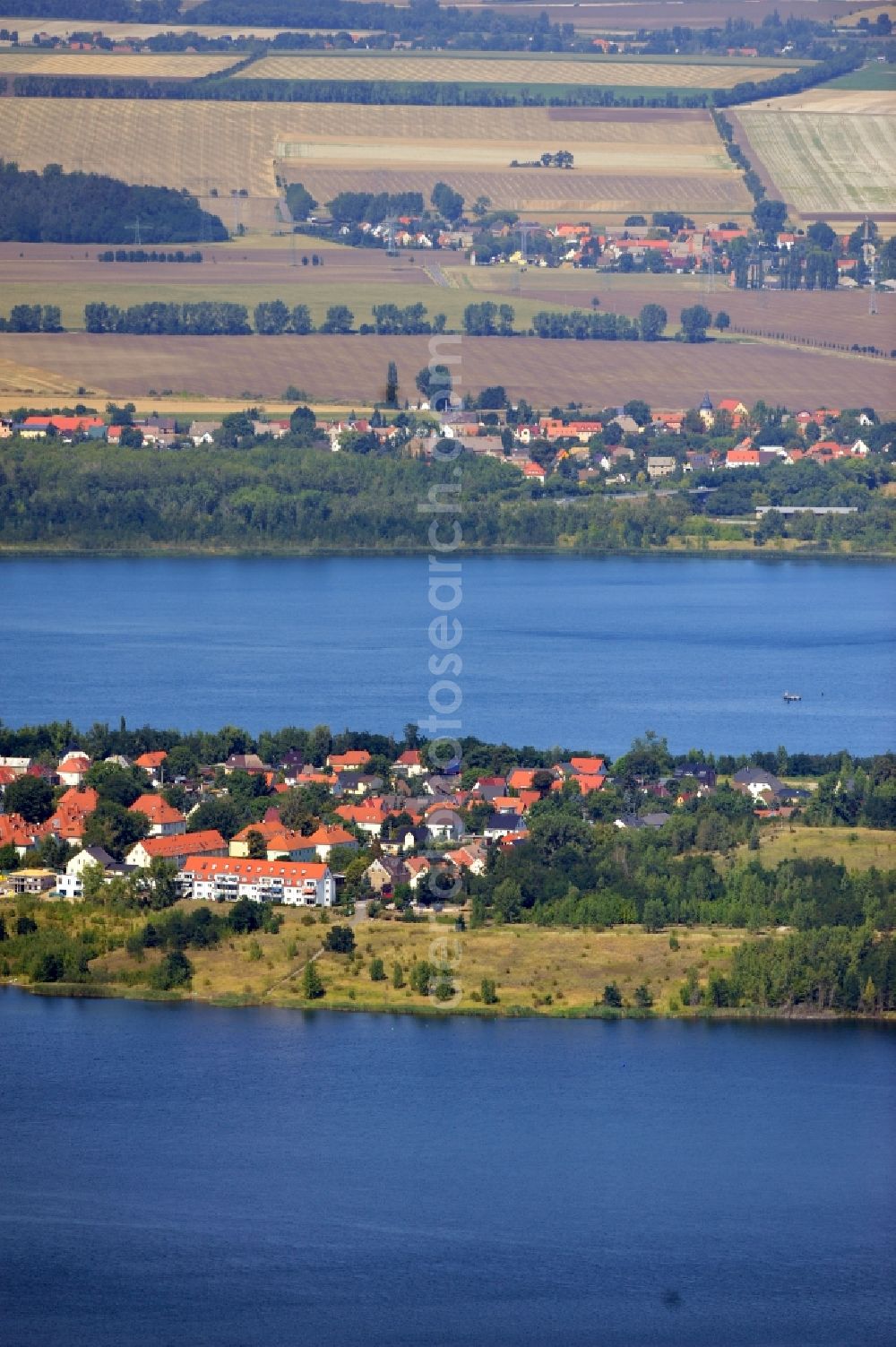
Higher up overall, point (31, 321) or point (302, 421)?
point (31, 321)

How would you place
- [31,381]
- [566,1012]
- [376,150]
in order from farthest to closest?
[376,150]
[31,381]
[566,1012]

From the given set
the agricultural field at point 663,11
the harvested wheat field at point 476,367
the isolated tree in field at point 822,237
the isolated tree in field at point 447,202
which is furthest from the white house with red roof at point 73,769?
the agricultural field at point 663,11

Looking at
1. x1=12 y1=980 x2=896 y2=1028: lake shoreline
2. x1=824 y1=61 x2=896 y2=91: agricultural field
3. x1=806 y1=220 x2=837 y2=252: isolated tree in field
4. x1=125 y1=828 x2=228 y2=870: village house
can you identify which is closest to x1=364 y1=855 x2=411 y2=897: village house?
x1=125 y1=828 x2=228 y2=870: village house

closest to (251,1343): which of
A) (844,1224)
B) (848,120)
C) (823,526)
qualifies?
(844,1224)

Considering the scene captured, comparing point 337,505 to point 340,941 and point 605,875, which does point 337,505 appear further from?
point 340,941

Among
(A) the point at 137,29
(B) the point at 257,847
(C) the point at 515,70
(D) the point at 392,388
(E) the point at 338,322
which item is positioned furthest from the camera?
(A) the point at 137,29

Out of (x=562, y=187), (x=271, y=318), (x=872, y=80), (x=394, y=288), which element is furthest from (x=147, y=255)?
(x=872, y=80)

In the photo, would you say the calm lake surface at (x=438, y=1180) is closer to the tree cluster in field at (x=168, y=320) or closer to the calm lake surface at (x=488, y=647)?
the calm lake surface at (x=488, y=647)

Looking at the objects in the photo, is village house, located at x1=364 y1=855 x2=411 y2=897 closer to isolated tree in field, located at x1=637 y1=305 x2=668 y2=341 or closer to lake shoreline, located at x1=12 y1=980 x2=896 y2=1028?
lake shoreline, located at x1=12 y1=980 x2=896 y2=1028
